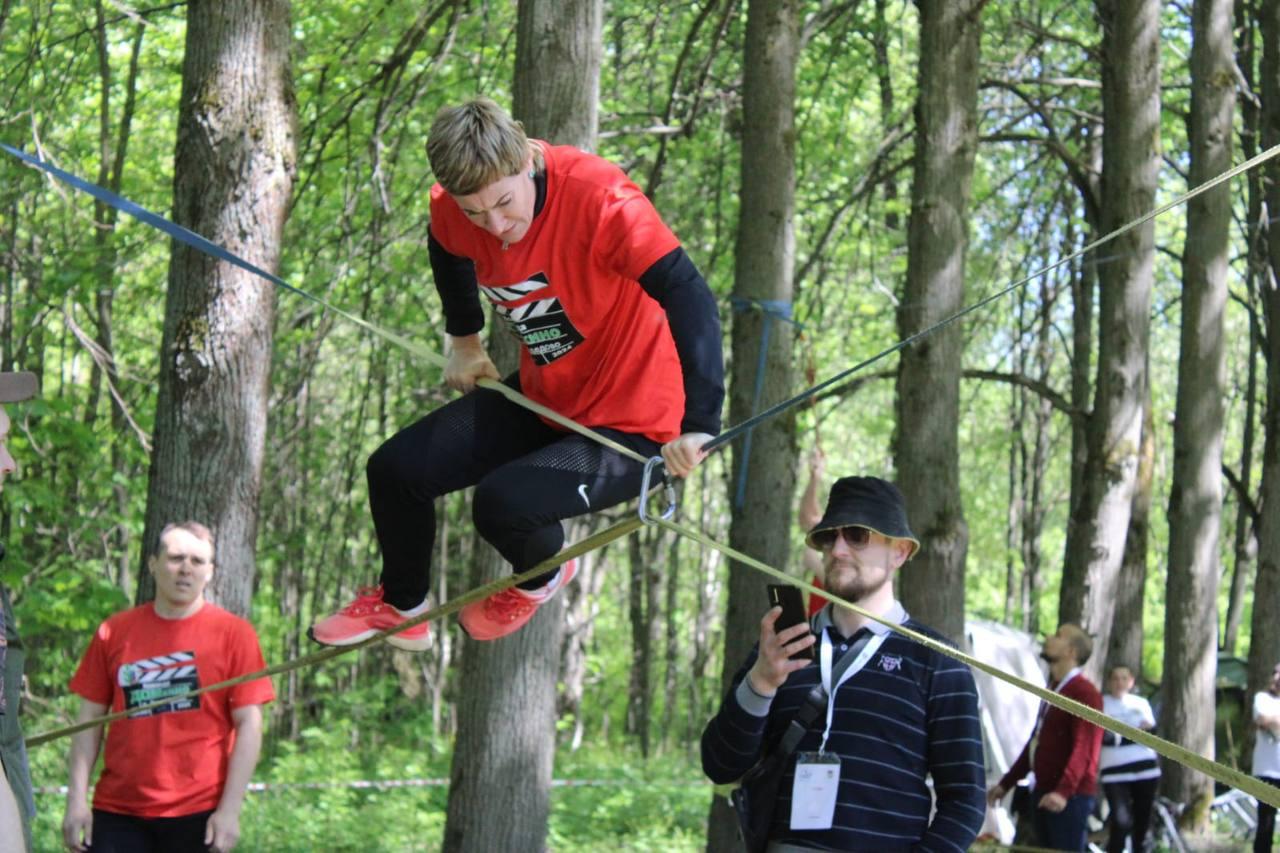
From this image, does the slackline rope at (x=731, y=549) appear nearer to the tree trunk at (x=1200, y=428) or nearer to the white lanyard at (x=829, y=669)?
the white lanyard at (x=829, y=669)

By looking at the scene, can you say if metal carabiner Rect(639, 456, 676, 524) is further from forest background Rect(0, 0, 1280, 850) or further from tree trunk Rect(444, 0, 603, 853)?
tree trunk Rect(444, 0, 603, 853)

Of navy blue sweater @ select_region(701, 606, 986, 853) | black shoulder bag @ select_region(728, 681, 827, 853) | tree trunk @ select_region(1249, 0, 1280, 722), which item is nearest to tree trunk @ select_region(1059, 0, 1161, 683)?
tree trunk @ select_region(1249, 0, 1280, 722)

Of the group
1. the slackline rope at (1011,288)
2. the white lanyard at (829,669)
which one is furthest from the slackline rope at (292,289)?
the white lanyard at (829,669)

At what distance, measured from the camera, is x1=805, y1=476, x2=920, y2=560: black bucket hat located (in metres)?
4.23

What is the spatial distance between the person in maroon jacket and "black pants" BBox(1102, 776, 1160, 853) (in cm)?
106

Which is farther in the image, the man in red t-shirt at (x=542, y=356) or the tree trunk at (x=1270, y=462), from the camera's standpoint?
the tree trunk at (x=1270, y=462)

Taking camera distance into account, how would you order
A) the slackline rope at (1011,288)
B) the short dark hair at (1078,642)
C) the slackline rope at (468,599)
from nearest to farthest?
the slackline rope at (1011,288) → the slackline rope at (468,599) → the short dark hair at (1078,642)

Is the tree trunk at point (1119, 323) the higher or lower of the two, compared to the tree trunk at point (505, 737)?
higher

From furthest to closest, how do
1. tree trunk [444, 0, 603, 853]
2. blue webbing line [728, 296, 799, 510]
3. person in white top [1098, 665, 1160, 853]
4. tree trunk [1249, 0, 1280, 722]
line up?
tree trunk [1249, 0, 1280, 722], person in white top [1098, 665, 1160, 853], blue webbing line [728, 296, 799, 510], tree trunk [444, 0, 603, 853]

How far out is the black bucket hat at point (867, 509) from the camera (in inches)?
167

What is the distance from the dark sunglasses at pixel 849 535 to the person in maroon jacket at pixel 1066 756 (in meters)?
4.36

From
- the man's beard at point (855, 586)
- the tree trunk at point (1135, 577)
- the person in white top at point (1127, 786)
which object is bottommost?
the person in white top at point (1127, 786)

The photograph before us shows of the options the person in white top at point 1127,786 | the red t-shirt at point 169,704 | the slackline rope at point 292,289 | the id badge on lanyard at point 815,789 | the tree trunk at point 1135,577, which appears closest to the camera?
the slackline rope at point 292,289

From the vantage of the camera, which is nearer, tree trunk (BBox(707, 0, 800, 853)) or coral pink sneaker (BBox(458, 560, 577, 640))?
coral pink sneaker (BBox(458, 560, 577, 640))
